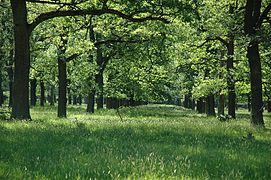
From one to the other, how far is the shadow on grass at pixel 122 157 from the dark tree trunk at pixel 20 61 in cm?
713

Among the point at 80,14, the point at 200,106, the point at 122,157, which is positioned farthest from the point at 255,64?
the point at 200,106

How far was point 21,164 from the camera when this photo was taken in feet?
25.1

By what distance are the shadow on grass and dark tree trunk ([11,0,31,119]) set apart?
7135mm

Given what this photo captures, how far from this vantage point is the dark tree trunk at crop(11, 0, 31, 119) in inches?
786

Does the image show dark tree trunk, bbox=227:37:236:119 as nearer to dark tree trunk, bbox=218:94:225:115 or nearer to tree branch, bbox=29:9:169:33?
dark tree trunk, bbox=218:94:225:115

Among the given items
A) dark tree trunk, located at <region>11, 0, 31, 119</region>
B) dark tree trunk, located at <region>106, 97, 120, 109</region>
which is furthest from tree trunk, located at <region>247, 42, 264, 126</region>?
dark tree trunk, located at <region>106, 97, 120, 109</region>

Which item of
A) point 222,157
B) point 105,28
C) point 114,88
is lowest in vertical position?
point 222,157

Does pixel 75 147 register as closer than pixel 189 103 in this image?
Yes

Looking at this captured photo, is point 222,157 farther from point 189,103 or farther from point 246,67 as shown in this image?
point 189,103

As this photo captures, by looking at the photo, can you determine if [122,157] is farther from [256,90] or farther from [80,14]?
[256,90]

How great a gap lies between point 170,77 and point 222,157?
46288 mm

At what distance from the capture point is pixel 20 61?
2011 centimetres

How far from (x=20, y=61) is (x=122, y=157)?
13208mm

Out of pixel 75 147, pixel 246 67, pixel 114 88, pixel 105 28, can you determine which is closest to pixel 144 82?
pixel 114 88
